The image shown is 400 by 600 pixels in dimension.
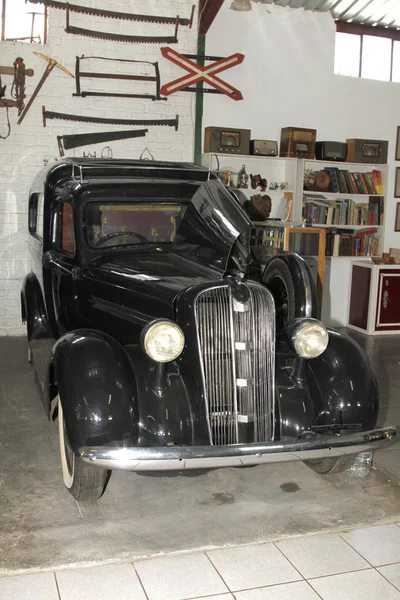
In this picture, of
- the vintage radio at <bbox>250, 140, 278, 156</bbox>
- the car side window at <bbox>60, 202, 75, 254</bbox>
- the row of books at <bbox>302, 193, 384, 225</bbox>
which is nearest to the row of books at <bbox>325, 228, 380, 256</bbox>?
the row of books at <bbox>302, 193, 384, 225</bbox>

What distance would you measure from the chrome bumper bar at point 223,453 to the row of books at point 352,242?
494 centimetres

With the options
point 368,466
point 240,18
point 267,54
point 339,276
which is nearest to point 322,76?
point 267,54

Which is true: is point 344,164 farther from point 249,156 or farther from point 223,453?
point 223,453

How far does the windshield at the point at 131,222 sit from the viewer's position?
3.63 metres

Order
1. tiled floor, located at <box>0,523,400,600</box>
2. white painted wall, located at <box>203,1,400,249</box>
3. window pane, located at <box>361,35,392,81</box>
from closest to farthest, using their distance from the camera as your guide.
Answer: tiled floor, located at <box>0,523,400,600</box>, white painted wall, located at <box>203,1,400,249</box>, window pane, located at <box>361,35,392,81</box>

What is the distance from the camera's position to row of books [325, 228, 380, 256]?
7.38 metres

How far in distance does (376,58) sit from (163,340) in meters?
6.59

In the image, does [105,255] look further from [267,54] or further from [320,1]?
[320,1]

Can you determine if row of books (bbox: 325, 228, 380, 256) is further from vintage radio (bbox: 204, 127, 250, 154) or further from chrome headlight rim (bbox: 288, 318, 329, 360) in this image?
chrome headlight rim (bbox: 288, 318, 329, 360)

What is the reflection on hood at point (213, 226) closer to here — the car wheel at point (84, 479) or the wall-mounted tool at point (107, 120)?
the car wheel at point (84, 479)

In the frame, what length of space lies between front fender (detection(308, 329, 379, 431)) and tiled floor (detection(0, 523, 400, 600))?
0.56 metres

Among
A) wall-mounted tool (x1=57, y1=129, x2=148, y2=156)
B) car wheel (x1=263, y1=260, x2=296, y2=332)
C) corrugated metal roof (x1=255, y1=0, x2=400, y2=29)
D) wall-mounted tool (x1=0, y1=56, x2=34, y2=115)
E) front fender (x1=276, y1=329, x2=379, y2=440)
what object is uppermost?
corrugated metal roof (x1=255, y1=0, x2=400, y2=29)

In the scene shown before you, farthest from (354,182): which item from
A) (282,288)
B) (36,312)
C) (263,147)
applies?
(36,312)

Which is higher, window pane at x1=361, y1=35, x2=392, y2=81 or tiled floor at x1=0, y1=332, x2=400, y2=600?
window pane at x1=361, y1=35, x2=392, y2=81
